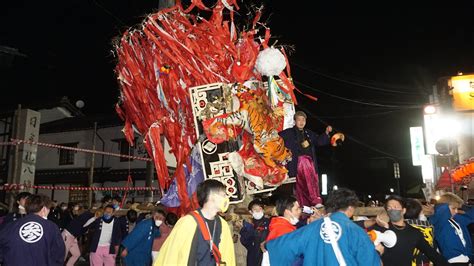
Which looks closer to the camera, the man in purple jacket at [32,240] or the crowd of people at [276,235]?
the crowd of people at [276,235]

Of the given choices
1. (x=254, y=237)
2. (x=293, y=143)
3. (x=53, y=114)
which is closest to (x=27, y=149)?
(x=254, y=237)

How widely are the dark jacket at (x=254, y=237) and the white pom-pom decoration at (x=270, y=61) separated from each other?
2.40 m

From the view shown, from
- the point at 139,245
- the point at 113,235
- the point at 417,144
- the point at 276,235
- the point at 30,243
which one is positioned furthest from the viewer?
the point at 417,144

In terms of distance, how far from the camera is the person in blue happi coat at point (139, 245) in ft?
24.0

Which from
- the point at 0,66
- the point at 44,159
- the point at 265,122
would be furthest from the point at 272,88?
the point at 44,159

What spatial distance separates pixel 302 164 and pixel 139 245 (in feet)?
10.8

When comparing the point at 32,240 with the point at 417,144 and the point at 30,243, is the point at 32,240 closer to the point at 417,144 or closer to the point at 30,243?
the point at 30,243

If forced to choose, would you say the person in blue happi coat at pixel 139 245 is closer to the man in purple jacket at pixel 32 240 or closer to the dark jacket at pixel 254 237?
the dark jacket at pixel 254 237

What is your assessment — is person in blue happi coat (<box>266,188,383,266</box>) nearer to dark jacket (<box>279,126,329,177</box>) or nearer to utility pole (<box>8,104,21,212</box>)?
dark jacket (<box>279,126,329,177</box>)

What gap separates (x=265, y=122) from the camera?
578cm

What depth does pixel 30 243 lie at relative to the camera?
472cm

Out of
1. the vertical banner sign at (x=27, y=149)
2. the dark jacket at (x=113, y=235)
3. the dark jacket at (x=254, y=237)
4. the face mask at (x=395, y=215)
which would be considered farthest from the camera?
the vertical banner sign at (x=27, y=149)

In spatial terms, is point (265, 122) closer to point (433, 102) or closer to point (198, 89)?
point (198, 89)

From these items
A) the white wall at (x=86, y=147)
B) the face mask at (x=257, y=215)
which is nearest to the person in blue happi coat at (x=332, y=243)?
the face mask at (x=257, y=215)
